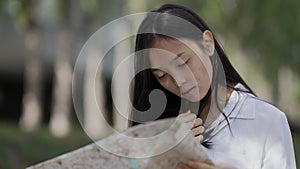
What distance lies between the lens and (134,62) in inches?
79.5

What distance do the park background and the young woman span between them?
689cm

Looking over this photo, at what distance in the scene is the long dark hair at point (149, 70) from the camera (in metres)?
1.95

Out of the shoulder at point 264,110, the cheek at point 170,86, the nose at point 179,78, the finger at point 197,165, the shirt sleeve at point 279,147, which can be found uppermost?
the nose at point 179,78

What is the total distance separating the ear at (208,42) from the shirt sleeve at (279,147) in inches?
10.1

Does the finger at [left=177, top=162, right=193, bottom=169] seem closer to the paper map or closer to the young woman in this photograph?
the paper map

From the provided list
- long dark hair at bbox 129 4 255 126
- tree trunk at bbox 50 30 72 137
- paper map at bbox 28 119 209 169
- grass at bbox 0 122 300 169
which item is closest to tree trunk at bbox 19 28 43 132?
tree trunk at bbox 50 30 72 137

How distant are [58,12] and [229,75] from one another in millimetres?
10995

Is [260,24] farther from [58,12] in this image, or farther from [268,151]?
[268,151]

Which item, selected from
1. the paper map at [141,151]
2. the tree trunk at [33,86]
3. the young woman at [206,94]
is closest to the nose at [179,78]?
the young woman at [206,94]

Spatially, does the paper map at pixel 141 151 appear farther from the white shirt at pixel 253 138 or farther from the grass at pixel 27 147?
the grass at pixel 27 147

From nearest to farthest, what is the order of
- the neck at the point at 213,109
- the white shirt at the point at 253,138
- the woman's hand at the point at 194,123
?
the woman's hand at the point at 194,123
the white shirt at the point at 253,138
the neck at the point at 213,109

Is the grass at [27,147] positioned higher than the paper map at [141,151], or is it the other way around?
the paper map at [141,151]

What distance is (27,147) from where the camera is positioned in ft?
29.6

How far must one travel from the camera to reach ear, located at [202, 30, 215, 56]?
195 centimetres
